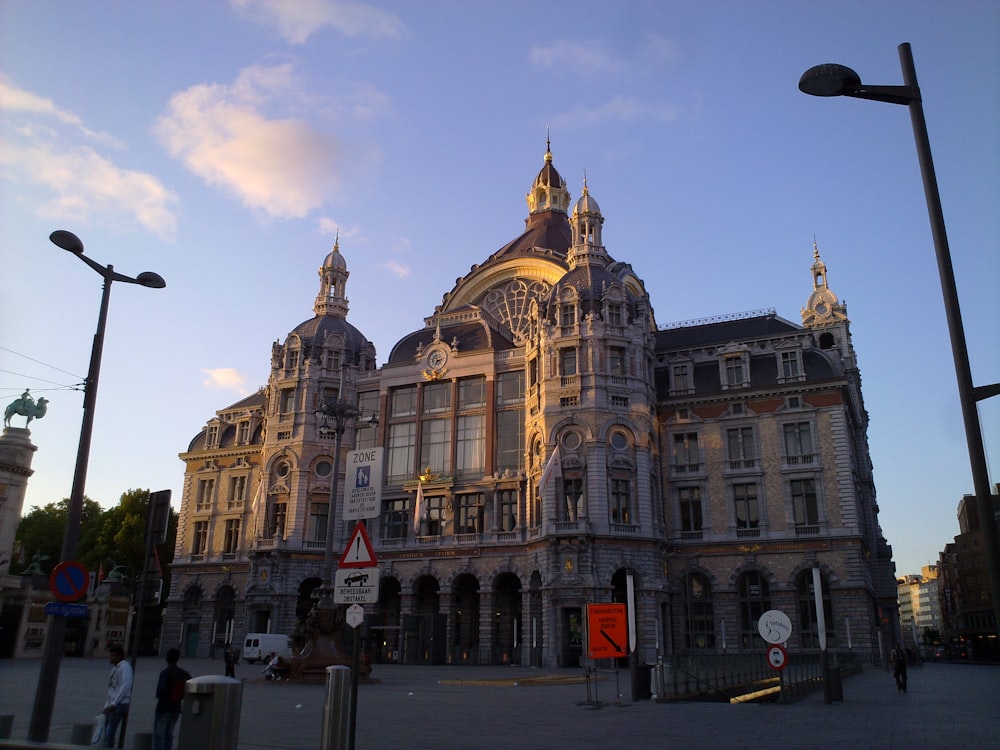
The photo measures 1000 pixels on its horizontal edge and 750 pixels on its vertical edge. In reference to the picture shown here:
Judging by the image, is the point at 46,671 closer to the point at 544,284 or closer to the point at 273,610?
the point at 273,610

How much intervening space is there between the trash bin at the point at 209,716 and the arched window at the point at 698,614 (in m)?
46.6

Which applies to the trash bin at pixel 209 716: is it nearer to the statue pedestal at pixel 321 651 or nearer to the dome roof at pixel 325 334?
the statue pedestal at pixel 321 651

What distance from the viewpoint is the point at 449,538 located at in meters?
59.1

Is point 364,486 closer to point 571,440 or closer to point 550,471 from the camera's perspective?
point 550,471

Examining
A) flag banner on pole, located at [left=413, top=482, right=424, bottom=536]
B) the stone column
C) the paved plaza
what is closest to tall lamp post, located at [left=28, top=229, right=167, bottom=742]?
the paved plaza

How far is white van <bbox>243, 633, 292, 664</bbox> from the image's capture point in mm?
55500

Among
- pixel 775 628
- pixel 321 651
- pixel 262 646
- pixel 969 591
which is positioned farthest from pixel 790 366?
pixel 969 591

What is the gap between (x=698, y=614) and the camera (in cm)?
5366

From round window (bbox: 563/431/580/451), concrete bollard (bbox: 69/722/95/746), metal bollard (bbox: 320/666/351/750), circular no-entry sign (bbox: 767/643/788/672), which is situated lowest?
concrete bollard (bbox: 69/722/95/746)

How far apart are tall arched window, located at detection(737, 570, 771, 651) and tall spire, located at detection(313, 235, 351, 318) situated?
135 feet

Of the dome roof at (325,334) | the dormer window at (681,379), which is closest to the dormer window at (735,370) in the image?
the dormer window at (681,379)

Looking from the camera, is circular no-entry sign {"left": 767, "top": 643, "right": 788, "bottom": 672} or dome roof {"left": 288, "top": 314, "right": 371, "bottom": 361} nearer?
circular no-entry sign {"left": 767, "top": 643, "right": 788, "bottom": 672}

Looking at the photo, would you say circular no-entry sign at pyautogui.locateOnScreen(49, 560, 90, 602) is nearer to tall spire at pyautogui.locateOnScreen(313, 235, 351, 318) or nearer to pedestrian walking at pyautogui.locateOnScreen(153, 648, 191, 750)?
pedestrian walking at pyautogui.locateOnScreen(153, 648, 191, 750)

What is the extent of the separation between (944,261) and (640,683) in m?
20.6
